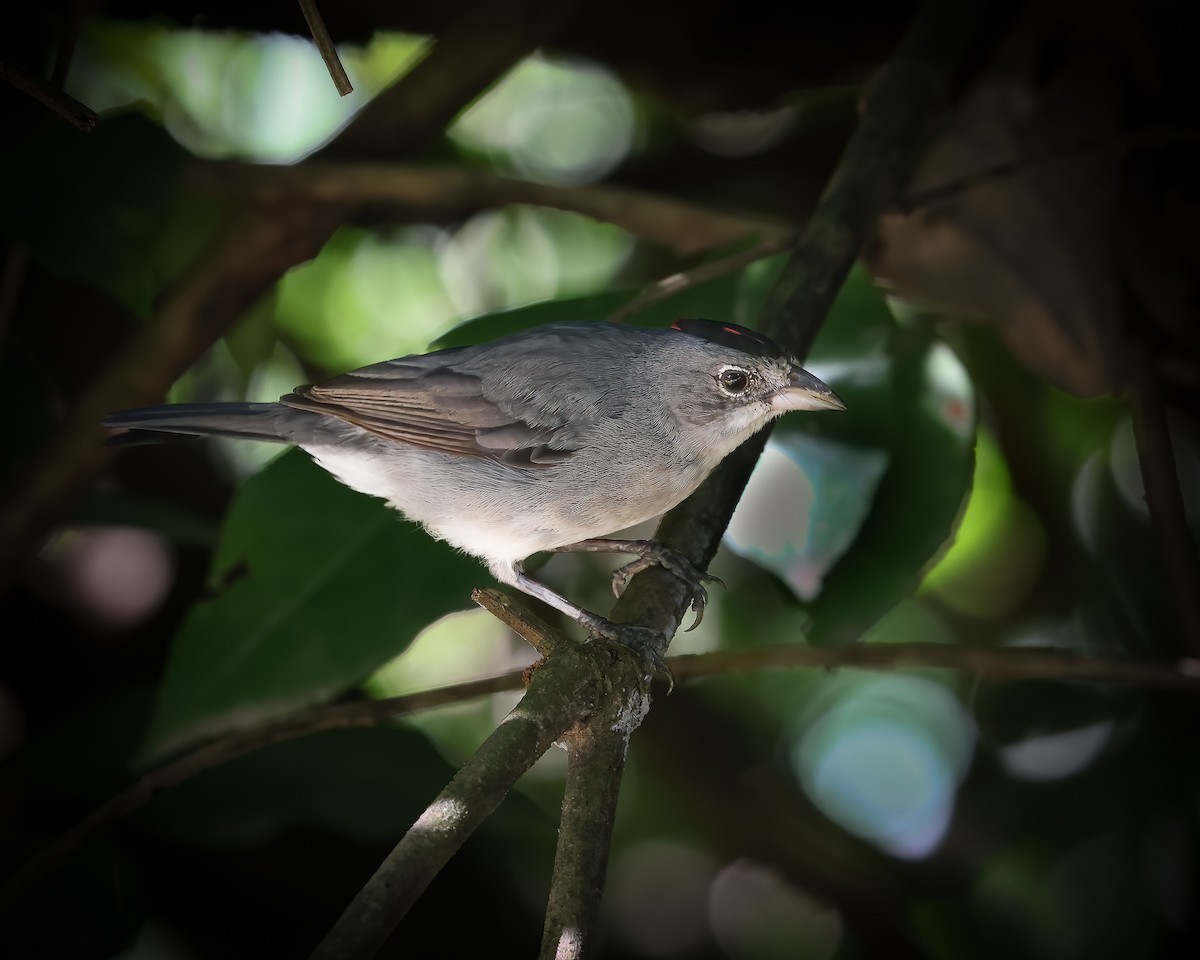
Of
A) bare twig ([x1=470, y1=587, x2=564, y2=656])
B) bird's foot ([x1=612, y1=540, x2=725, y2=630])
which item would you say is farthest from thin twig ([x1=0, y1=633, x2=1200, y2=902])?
bare twig ([x1=470, y1=587, x2=564, y2=656])

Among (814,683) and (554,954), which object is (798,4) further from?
(554,954)

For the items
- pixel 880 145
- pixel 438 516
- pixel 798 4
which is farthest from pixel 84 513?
pixel 798 4

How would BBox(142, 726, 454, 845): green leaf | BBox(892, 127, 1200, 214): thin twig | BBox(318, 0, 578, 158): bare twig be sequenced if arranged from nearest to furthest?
BBox(142, 726, 454, 845): green leaf → BBox(892, 127, 1200, 214): thin twig → BBox(318, 0, 578, 158): bare twig

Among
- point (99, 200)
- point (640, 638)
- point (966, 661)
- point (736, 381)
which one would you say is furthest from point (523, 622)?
point (99, 200)

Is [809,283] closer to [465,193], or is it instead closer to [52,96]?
[465,193]

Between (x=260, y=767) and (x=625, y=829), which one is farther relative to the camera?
(x=625, y=829)

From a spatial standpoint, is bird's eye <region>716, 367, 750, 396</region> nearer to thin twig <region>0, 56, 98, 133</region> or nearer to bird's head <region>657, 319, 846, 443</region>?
bird's head <region>657, 319, 846, 443</region>
